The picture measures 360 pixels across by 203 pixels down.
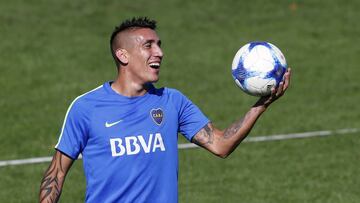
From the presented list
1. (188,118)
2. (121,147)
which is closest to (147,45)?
(188,118)

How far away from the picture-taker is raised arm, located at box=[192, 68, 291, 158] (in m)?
8.20

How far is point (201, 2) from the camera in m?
23.6

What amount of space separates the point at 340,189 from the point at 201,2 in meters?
11.4

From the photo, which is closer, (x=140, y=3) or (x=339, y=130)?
(x=339, y=130)

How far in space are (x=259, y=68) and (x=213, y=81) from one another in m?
10.6

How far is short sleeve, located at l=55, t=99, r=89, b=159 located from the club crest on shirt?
0.61 meters

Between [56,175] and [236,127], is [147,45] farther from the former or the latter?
[56,175]

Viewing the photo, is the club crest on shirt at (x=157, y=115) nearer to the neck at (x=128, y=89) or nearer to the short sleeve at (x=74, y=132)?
the neck at (x=128, y=89)

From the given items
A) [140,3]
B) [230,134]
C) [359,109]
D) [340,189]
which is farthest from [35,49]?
[230,134]

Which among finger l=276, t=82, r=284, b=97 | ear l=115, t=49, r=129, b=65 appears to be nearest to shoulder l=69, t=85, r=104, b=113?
ear l=115, t=49, r=129, b=65

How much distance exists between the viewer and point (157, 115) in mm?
8328

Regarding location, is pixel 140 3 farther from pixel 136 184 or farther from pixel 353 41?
pixel 136 184

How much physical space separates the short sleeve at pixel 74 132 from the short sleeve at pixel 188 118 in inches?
36.6

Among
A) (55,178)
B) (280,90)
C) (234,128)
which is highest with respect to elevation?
(280,90)
